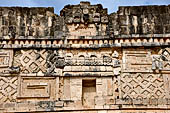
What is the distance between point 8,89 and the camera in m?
7.22

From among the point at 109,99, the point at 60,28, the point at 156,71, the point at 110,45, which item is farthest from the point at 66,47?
the point at 156,71

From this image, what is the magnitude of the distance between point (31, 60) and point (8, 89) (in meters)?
0.83

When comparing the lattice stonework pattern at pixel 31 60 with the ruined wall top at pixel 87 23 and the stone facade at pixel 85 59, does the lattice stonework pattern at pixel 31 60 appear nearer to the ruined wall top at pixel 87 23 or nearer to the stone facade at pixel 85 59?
the stone facade at pixel 85 59

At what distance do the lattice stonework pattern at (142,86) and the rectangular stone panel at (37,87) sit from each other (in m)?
1.55

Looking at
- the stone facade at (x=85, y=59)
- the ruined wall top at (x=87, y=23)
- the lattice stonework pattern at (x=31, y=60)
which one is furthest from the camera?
the ruined wall top at (x=87, y=23)

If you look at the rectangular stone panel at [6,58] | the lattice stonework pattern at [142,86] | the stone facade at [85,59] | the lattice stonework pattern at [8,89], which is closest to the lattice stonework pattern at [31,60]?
the stone facade at [85,59]

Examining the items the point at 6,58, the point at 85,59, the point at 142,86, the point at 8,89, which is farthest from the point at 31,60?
the point at 142,86

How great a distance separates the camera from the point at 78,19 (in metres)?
7.90

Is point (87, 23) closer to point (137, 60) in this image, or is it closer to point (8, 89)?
point (137, 60)

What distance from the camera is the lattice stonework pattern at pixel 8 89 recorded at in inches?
281

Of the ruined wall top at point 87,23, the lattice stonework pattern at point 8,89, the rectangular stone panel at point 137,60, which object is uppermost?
the ruined wall top at point 87,23

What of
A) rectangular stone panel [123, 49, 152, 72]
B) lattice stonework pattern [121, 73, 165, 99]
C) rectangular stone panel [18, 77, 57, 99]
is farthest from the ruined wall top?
rectangular stone panel [18, 77, 57, 99]

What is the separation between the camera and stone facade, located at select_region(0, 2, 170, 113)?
23.3 feet

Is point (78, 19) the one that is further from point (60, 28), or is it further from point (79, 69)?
point (79, 69)
